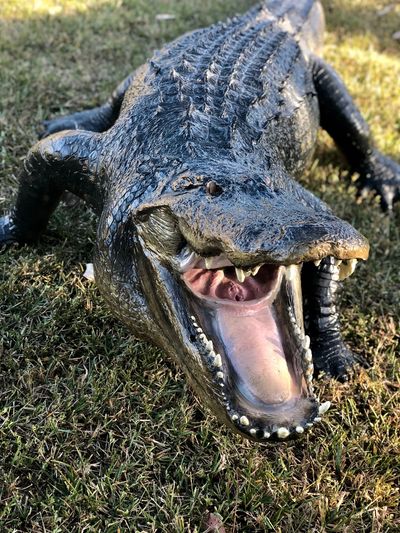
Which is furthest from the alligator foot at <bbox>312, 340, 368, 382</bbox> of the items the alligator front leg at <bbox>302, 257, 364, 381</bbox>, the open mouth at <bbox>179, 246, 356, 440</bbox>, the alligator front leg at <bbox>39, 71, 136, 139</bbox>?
the alligator front leg at <bbox>39, 71, 136, 139</bbox>

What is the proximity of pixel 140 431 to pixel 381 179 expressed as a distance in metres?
2.74

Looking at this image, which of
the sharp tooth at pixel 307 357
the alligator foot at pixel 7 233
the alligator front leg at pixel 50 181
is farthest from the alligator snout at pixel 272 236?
the alligator foot at pixel 7 233

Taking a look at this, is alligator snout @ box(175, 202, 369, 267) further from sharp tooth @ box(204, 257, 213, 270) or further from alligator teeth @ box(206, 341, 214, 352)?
alligator teeth @ box(206, 341, 214, 352)

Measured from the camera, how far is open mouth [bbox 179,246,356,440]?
1.79m

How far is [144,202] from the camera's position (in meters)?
2.05

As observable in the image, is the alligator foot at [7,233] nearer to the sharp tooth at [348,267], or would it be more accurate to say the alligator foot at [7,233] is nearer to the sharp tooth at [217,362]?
the sharp tooth at [217,362]

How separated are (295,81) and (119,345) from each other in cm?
190

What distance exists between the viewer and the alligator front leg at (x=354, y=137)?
3898 millimetres

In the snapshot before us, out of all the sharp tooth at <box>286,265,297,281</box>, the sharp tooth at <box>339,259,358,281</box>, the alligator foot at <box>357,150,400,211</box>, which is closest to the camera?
the sharp tooth at <box>339,259,358,281</box>

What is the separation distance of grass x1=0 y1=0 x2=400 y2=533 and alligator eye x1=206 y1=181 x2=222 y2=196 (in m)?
0.98

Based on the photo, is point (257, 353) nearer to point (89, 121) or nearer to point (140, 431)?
point (140, 431)

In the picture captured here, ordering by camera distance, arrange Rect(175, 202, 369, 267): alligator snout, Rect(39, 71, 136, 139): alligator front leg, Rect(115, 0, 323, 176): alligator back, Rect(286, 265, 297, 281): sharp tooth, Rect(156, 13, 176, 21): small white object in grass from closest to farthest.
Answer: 1. Rect(175, 202, 369, 267): alligator snout
2. Rect(286, 265, 297, 281): sharp tooth
3. Rect(115, 0, 323, 176): alligator back
4. Rect(39, 71, 136, 139): alligator front leg
5. Rect(156, 13, 176, 21): small white object in grass

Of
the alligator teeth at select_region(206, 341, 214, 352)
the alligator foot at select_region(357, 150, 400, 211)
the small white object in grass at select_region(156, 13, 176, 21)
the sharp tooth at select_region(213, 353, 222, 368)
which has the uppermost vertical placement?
the small white object in grass at select_region(156, 13, 176, 21)

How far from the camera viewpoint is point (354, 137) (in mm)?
4082
